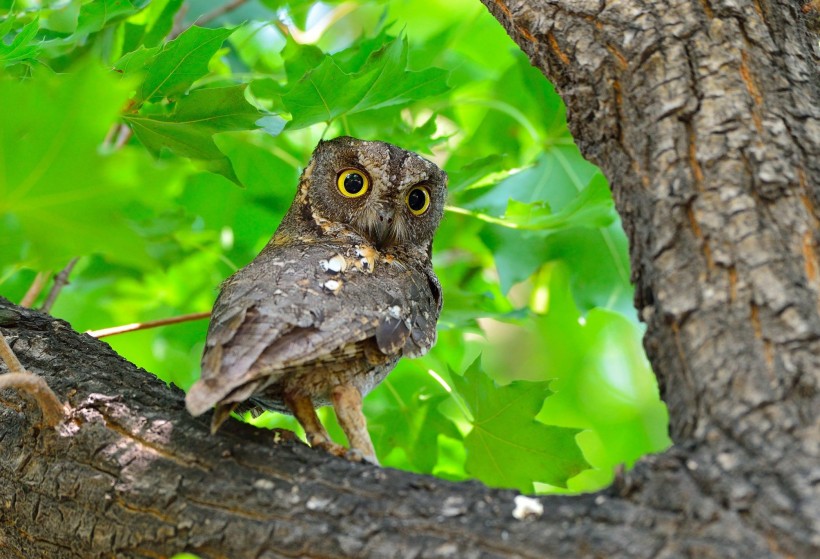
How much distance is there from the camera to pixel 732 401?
5.34ft

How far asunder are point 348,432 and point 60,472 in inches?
29.3

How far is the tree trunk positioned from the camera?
1536 mm

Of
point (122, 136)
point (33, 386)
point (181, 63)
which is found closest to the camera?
point (33, 386)

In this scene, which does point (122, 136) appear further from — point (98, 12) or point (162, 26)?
point (98, 12)

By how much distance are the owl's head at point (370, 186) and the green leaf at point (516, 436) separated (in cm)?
69

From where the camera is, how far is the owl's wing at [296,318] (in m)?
1.93

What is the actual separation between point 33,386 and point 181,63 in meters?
1.04

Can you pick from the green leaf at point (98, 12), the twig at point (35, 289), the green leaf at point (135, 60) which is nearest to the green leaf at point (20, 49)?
the green leaf at point (135, 60)

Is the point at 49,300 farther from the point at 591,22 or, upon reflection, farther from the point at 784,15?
the point at 784,15

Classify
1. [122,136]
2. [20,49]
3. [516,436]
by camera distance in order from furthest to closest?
[122,136]
[516,436]
[20,49]

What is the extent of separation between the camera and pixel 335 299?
7.50ft

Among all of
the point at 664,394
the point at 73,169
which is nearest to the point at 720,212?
the point at 664,394

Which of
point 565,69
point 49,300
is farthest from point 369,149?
point 49,300

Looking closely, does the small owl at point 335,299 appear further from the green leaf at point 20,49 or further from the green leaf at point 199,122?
the green leaf at point 20,49
